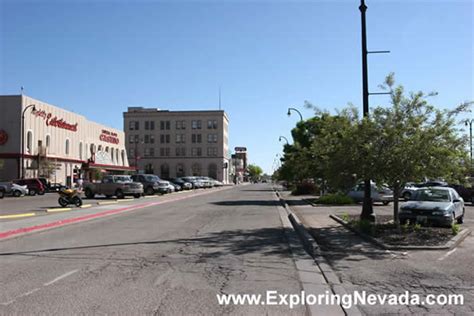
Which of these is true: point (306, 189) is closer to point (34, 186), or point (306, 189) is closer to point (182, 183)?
point (182, 183)

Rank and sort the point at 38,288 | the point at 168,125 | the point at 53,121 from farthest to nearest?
the point at 168,125 → the point at 53,121 → the point at 38,288

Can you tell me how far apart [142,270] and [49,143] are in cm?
5448

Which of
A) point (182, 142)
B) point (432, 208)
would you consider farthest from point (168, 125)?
point (432, 208)

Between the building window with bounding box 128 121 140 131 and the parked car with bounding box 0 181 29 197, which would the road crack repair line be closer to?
the parked car with bounding box 0 181 29 197

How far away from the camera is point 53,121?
59469mm

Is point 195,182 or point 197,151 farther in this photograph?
point 197,151

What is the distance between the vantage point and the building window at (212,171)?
124438mm

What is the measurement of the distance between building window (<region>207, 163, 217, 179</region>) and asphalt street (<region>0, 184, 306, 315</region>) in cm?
10956

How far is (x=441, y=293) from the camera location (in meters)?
6.92

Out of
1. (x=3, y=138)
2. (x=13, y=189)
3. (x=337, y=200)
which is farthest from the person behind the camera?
(x=3, y=138)

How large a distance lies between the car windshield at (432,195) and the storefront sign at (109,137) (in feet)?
219

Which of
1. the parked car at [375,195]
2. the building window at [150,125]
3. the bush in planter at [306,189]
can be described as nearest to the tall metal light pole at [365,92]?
the parked car at [375,195]

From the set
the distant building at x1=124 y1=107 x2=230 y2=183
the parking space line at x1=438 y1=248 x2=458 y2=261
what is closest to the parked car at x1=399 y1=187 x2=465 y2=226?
the parking space line at x1=438 y1=248 x2=458 y2=261

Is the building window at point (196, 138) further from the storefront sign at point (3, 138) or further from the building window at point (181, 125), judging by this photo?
the storefront sign at point (3, 138)
